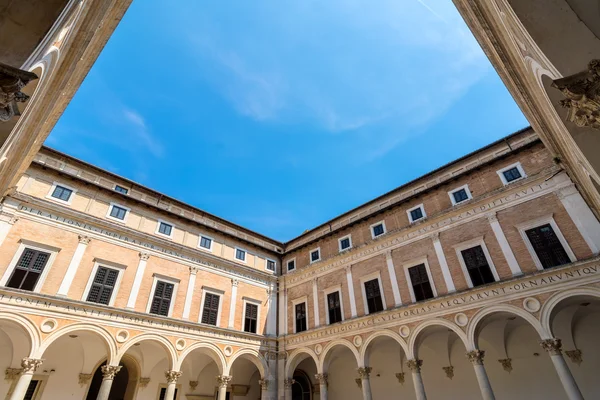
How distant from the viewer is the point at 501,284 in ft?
39.8

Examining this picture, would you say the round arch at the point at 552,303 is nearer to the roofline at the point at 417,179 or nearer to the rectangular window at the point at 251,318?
the roofline at the point at 417,179

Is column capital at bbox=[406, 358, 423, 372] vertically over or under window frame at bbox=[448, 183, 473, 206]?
under

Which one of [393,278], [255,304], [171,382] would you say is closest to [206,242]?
[255,304]

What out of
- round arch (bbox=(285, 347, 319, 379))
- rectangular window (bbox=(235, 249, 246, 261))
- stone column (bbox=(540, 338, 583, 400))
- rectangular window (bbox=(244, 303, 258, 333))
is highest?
rectangular window (bbox=(235, 249, 246, 261))

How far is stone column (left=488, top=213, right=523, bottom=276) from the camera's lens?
A: 1226 centimetres

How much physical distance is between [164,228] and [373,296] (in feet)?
38.3

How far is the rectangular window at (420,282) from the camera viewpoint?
562 inches

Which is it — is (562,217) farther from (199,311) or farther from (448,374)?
(199,311)

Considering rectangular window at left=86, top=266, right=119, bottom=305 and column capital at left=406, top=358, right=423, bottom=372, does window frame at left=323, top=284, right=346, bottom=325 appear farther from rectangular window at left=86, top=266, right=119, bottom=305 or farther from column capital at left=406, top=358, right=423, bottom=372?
rectangular window at left=86, top=266, right=119, bottom=305

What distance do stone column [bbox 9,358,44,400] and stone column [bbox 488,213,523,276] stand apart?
17.9 meters

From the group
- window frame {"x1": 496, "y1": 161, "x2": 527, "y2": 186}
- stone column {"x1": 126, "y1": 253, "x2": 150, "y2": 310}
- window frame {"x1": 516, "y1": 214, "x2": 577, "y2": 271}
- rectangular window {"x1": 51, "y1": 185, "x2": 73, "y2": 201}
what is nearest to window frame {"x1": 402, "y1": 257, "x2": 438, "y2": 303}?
window frame {"x1": 516, "y1": 214, "x2": 577, "y2": 271}

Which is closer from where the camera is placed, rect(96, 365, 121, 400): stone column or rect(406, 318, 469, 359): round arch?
rect(96, 365, 121, 400): stone column

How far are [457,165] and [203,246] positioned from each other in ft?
49.4

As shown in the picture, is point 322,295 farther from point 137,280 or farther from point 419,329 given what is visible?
point 137,280
